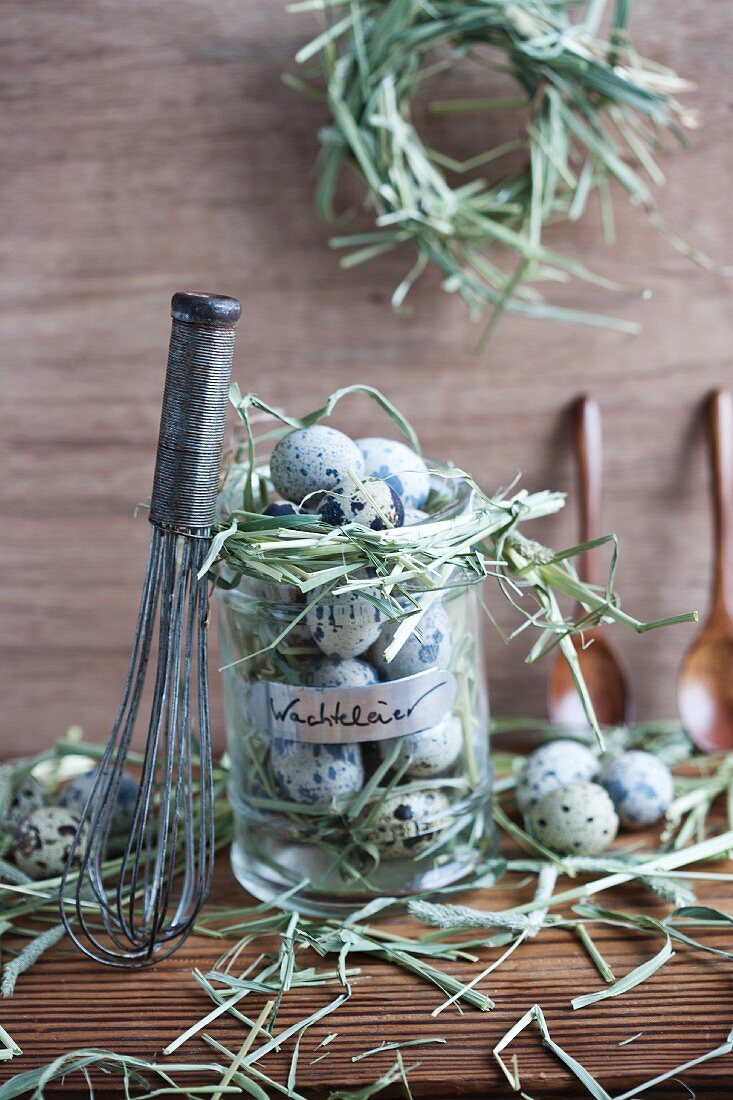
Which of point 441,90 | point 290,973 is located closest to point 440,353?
point 441,90

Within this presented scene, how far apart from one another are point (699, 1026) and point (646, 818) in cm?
18

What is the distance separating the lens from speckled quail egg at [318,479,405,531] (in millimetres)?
522

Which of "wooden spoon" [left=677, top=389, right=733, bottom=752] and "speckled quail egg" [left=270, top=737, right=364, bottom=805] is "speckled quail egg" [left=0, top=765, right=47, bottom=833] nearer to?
"speckled quail egg" [left=270, top=737, right=364, bottom=805]

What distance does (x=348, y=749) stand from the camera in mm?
546

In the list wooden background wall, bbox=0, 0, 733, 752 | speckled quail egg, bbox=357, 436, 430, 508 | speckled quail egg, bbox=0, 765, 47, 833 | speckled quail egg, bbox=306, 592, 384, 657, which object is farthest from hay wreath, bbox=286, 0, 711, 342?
speckled quail egg, bbox=0, 765, 47, 833

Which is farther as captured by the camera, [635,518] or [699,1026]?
[635,518]

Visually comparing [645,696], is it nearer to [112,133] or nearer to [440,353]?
[440,353]

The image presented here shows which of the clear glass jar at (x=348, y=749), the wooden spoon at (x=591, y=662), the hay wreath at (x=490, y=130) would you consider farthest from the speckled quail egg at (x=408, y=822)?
the hay wreath at (x=490, y=130)

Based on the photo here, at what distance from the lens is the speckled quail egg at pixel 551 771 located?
2.17 feet

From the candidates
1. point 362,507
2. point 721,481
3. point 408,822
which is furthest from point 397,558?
point 721,481

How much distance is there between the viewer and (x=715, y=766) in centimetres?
75

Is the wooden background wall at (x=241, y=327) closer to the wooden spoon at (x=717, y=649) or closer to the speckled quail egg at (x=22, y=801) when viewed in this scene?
the wooden spoon at (x=717, y=649)

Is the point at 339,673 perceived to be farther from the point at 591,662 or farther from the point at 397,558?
the point at 591,662

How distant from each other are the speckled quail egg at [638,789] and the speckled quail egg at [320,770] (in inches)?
8.1
